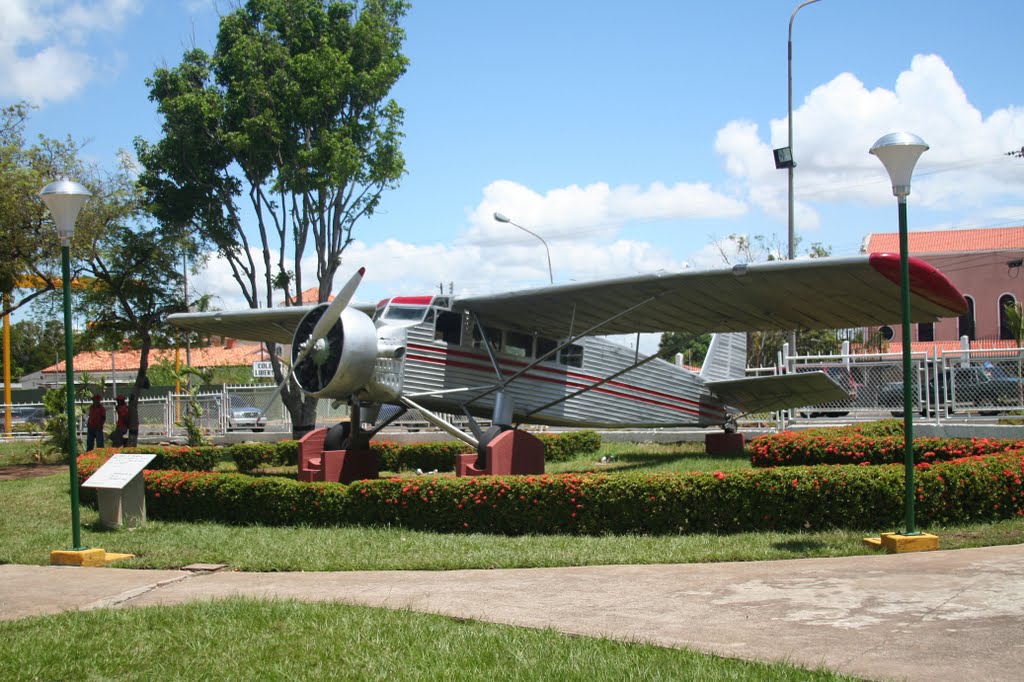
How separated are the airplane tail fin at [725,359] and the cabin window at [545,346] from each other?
16.1ft

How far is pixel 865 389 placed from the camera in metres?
20.2

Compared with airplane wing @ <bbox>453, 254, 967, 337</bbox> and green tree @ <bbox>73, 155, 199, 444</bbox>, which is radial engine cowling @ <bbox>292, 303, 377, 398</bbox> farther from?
green tree @ <bbox>73, 155, 199, 444</bbox>

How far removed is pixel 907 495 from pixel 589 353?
9.42m

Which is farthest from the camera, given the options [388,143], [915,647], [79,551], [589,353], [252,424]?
[252,424]

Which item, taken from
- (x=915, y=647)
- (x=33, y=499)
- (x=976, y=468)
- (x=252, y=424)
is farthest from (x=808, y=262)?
(x=252, y=424)

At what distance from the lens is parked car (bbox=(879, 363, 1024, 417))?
18.2 metres

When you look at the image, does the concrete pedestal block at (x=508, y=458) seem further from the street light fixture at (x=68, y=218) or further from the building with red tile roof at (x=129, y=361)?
the building with red tile roof at (x=129, y=361)

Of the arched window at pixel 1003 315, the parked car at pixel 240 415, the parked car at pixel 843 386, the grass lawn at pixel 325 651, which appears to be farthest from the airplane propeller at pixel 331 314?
the arched window at pixel 1003 315

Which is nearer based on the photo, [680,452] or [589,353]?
[589,353]

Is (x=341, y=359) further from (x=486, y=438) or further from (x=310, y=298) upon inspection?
(x=310, y=298)

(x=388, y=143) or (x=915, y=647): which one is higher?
(x=388, y=143)

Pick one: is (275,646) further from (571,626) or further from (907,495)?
(907,495)

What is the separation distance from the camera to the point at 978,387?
1858 cm

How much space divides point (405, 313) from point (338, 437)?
2.72m
